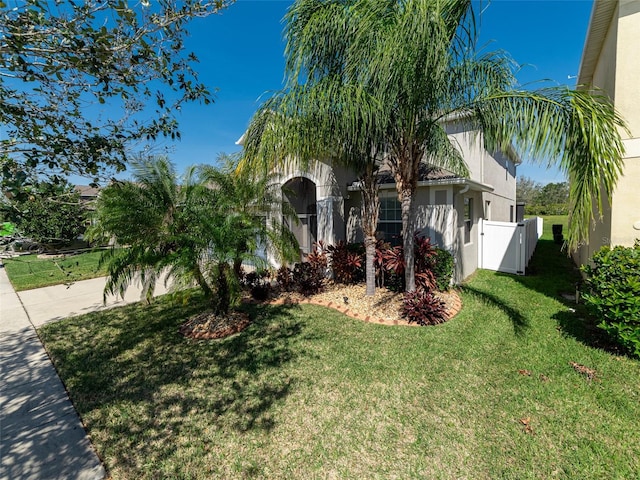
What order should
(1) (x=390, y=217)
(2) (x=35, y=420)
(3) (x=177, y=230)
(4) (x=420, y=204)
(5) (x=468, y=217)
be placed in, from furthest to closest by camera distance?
(5) (x=468, y=217), (1) (x=390, y=217), (4) (x=420, y=204), (3) (x=177, y=230), (2) (x=35, y=420)

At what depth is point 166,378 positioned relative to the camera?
496 cm

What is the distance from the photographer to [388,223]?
10805 mm

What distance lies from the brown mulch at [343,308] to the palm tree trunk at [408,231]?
2.54 ft

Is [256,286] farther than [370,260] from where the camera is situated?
Yes

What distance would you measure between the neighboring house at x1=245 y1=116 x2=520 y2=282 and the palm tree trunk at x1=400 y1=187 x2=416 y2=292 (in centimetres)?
209

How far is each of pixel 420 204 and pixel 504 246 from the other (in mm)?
4870

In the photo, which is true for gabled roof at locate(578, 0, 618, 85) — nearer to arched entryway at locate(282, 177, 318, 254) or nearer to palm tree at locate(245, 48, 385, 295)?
palm tree at locate(245, 48, 385, 295)

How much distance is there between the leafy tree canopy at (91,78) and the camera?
2918mm

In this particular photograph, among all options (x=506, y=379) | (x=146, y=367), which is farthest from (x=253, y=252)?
(x=506, y=379)

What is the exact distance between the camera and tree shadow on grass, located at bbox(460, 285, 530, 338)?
6475 mm

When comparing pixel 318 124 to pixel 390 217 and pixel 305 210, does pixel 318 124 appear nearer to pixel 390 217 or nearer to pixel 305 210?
pixel 390 217

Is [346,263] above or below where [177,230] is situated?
below

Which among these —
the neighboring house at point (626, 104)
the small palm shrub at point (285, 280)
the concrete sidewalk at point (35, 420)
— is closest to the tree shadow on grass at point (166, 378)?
the concrete sidewalk at point (35, 420)

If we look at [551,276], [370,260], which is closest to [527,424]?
[370,260]
